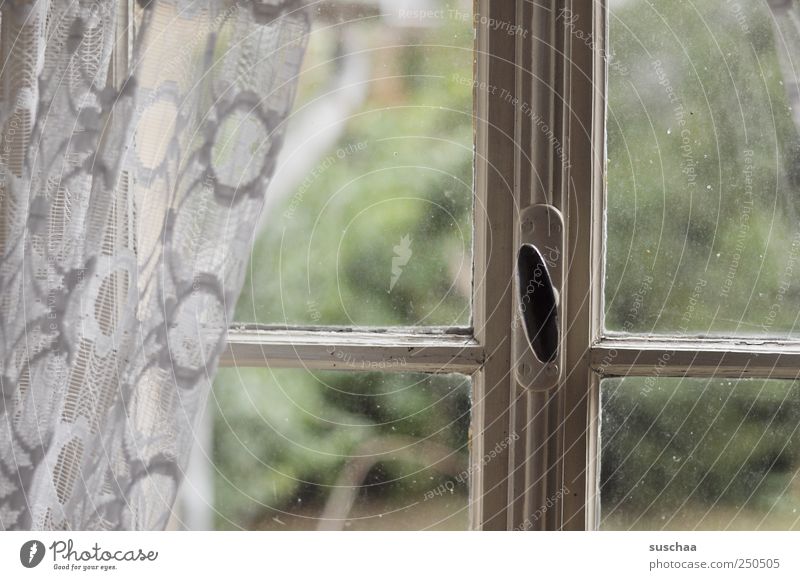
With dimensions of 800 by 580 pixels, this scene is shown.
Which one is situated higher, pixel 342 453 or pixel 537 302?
pixel 537 302

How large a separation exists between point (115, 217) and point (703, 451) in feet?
1.47

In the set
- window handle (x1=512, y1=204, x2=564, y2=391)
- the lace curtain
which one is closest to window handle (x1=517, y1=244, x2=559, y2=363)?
window handle (x1=512, y1=204, x2=564, y2=391)

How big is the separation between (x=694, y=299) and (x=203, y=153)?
1.18 feet

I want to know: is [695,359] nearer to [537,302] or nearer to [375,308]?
[537,302]

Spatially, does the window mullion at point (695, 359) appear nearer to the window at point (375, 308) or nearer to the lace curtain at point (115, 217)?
the window at point (375, 308)

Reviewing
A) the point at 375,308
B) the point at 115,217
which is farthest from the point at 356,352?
the point at 115,217

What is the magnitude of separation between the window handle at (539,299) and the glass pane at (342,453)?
0.05 metres

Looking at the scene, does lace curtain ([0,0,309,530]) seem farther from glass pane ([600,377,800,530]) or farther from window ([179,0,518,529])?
glass pane ([600,377,800,530])

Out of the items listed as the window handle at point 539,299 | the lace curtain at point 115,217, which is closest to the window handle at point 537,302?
the window handle at point 539,299

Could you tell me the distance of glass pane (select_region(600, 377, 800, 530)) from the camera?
1.73ft

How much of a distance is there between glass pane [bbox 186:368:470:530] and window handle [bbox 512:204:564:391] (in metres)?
0.05

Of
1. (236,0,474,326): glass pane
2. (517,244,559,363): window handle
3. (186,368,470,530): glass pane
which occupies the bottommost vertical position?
(186,368,470,530): glass pane

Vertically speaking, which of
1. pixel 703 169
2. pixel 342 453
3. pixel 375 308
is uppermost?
pixel 703 169

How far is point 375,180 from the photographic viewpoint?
0.51 m
